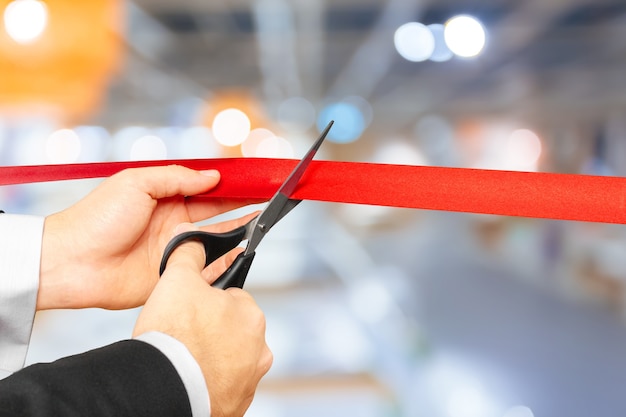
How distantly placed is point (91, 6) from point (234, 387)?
8.78 ft

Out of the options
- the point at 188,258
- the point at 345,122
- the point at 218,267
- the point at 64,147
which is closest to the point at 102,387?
the point at 188,258

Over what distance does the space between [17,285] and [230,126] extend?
11339mm

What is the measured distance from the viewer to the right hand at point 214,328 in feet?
2.04

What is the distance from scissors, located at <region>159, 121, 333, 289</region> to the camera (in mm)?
742

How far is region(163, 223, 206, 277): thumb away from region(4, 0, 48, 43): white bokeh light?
2.65 metres

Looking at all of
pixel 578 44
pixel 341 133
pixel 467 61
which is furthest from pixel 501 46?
pixel 341 133

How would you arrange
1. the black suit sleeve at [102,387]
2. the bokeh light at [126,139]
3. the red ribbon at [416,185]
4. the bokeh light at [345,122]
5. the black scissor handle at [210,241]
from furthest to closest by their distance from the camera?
1. the bokeh light at [126,139]
2. the bokeh light at [345,122]
3. the red ribbon at [416,185]
4. the black scissor handle at [210,241]
5. the black suit sleeve at [102,387]

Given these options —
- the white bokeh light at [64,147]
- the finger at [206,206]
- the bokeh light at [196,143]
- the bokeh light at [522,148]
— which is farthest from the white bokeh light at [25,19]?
the bokeh light at [196,143]

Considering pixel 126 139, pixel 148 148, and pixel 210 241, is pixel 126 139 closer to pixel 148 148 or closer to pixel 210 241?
pixel 148 148

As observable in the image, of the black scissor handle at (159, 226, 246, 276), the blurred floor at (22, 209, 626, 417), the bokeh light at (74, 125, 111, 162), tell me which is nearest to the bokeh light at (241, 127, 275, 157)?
the bokeh light at (74, 125, 111, 162)

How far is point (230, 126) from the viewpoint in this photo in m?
12.0

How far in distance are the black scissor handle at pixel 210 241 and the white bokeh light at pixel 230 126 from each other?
35.0 feet

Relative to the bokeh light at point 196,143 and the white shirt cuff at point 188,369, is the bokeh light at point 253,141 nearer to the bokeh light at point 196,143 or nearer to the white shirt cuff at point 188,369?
the bokeh light at point 196,143

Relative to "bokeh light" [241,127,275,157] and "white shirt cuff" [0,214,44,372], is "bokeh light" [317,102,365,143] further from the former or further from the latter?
"white shirt cuff" [0,214,44,372]
